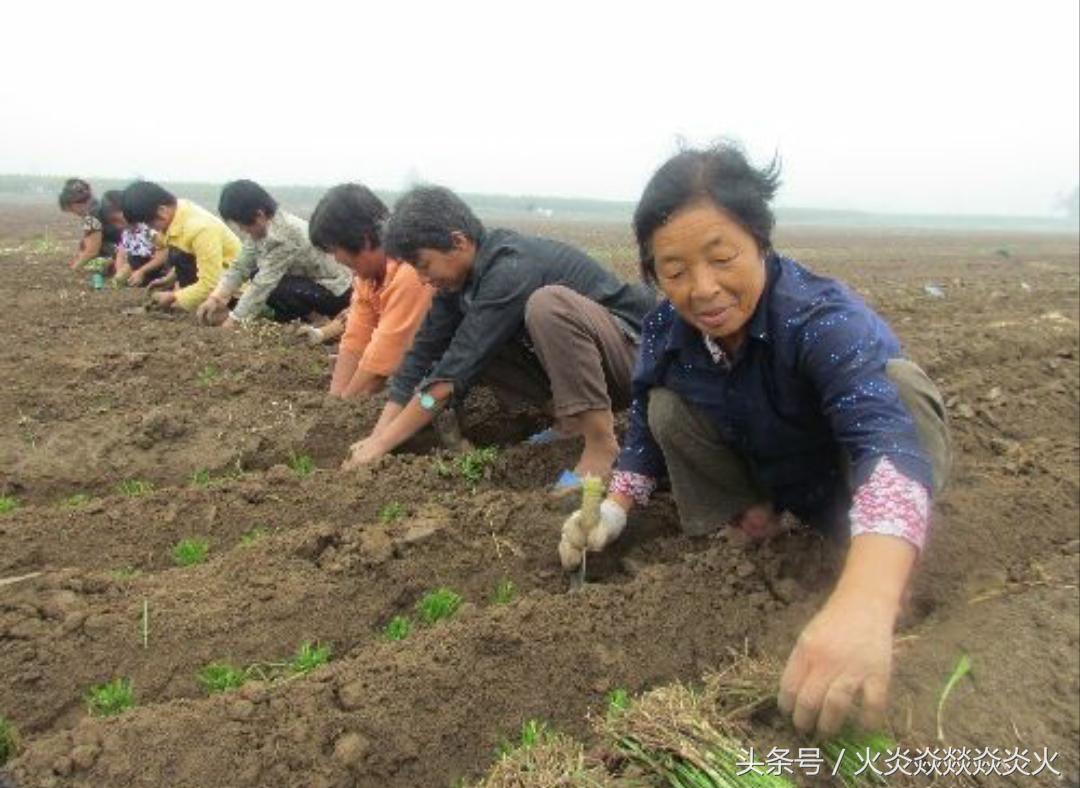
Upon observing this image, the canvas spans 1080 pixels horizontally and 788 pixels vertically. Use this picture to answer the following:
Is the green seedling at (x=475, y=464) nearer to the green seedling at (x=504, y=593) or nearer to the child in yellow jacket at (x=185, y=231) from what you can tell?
the green seedling at (x=504, y=593)

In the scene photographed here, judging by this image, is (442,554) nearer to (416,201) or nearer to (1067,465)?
(416,201)

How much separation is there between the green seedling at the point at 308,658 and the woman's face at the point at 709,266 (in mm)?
1374

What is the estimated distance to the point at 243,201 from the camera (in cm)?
612

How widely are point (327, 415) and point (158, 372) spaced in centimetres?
164

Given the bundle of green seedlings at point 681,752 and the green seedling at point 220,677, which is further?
the green seedling at point 220,677

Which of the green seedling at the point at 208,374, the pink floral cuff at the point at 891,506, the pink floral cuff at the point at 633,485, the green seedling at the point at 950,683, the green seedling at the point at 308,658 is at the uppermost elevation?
the pink floral cuff at the point at 891,506

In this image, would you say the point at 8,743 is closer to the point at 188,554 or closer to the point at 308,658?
the point at 308,658

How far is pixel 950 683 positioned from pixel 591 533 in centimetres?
106

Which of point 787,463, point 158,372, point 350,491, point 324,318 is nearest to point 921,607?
point 787,463

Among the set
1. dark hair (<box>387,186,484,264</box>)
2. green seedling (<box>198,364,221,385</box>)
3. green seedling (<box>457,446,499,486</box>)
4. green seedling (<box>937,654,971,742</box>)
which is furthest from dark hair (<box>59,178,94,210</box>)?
green seedling (<box>937,654,971,742</box>)

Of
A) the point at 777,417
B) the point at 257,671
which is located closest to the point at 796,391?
the point at 777,417

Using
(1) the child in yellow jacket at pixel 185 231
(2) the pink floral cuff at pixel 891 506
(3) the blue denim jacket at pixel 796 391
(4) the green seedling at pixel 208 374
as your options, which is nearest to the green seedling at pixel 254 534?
(3) the blue denim jacket at pixel 796 391

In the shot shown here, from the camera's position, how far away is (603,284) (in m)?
4.04

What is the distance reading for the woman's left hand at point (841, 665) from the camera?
5.32 feet
